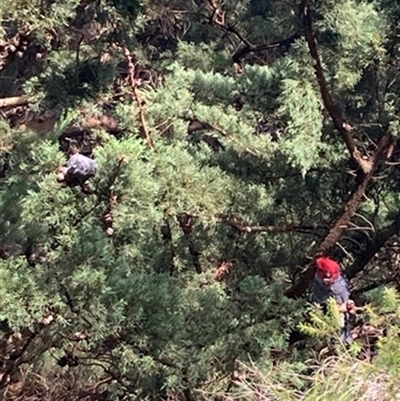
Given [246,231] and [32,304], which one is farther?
[246,231]

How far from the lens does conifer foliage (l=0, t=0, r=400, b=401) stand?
79.4 inches

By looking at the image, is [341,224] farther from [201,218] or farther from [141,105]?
[141,105]

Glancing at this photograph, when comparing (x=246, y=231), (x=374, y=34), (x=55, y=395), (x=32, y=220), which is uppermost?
(x=374, y=34)

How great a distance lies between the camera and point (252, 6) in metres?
4.50

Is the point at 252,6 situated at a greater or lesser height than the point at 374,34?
lesser

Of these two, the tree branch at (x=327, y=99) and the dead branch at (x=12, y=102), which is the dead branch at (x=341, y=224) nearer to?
the tree branch at (x=327, y=99)

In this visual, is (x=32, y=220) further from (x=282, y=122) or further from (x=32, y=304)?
(x=282, y=122)

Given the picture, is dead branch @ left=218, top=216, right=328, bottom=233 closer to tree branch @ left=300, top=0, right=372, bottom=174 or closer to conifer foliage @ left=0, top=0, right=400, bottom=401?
conifer foliage @ left=0, top=0, right=400, bottom=401

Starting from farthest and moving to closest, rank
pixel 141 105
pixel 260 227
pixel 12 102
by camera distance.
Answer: pixel 12 102
pixel 260 227
pixel 141 105

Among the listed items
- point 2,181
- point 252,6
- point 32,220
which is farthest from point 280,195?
point 252,6

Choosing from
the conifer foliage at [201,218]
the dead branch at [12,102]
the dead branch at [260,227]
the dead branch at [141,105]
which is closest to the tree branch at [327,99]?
the conifer foliage at [201,218]

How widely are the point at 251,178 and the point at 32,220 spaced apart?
1195 millimetres

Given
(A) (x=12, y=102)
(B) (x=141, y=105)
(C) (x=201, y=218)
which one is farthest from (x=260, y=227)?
(A) (x=12, y=102)

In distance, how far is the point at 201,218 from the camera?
2.64m
